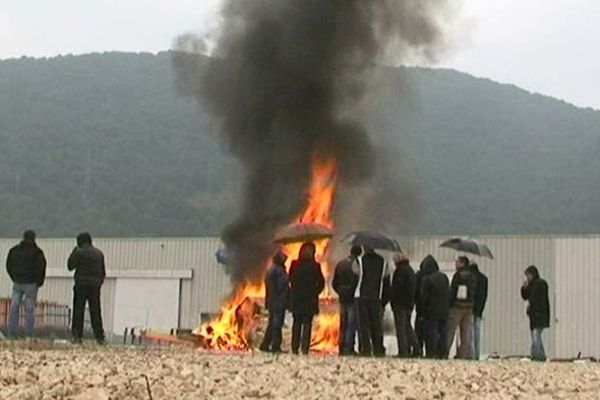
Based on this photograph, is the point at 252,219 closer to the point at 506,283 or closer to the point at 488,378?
the point at 506,283

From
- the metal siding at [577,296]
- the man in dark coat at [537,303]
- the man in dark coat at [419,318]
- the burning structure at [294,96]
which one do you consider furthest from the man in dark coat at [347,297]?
the metal siding at [577,296]

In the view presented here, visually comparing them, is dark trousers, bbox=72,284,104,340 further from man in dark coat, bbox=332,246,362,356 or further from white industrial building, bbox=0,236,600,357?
white industrial building, bbox=0,236,600,357

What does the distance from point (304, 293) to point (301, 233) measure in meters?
5.55

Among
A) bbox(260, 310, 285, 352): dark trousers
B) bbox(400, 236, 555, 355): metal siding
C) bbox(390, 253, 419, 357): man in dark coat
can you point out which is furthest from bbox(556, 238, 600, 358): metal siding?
bbox(260, 310, 285, 352): dark trousers

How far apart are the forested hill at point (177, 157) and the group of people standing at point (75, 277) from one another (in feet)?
160

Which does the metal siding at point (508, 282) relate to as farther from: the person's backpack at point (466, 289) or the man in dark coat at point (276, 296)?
the man in dark coat at point (276, 296)

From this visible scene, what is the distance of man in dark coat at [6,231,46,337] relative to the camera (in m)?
17.0

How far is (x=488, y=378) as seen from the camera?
11.5 metres

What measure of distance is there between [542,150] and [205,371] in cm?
9379

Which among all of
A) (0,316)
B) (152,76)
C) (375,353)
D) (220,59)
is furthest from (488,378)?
(152,76)

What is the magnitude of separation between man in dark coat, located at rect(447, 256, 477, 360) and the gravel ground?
180 inches

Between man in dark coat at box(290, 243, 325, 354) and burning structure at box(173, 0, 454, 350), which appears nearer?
man in dark coat at box(290, 243, 325, 354)

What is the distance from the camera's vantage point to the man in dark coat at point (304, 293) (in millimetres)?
16938

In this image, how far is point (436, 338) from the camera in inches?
703
